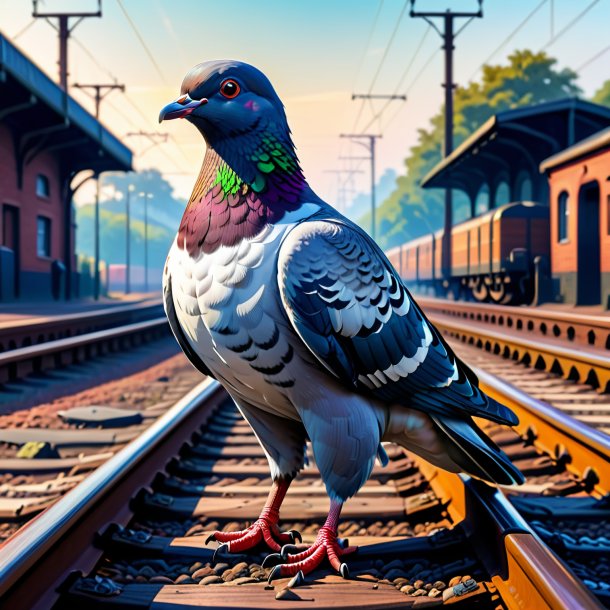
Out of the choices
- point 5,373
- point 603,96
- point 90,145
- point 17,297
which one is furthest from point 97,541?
point 603,96

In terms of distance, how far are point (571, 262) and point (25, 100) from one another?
14.6m

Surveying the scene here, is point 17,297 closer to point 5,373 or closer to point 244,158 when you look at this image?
point 5,373

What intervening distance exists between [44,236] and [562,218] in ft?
60.5

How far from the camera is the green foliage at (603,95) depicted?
53.0 m

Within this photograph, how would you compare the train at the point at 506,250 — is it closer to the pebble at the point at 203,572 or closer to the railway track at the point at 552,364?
the railway track at the point at 552,364

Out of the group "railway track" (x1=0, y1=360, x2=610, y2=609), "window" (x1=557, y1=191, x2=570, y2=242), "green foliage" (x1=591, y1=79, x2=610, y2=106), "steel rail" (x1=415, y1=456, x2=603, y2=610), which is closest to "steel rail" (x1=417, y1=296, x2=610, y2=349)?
"window" (x1=557, y1=191, x2=570, y2=242)

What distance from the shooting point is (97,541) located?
2.17 metres

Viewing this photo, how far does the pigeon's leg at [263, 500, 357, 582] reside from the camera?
193 cm

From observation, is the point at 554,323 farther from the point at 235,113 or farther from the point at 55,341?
the point at 235,113

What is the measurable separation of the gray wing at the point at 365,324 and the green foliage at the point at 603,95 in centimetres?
5651

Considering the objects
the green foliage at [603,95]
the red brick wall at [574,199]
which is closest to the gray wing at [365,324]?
the red brick wall at [574,199]

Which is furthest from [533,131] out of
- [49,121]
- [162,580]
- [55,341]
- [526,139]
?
[162,580]

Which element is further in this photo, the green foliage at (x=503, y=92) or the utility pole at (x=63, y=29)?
the green foliage at (x=503, y=92)

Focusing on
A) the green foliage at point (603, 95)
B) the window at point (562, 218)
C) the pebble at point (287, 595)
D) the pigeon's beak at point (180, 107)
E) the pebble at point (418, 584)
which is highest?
the green foliage at point (603, 95)
